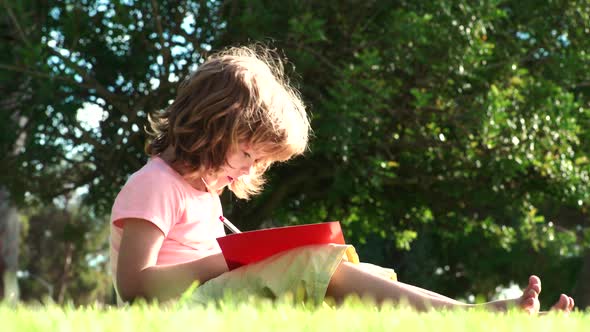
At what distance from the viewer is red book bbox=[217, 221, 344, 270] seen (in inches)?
128

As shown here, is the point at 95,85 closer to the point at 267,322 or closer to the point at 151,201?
the point at 151,201

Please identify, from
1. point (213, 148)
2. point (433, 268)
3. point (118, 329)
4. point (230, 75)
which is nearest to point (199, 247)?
point (213, 148)

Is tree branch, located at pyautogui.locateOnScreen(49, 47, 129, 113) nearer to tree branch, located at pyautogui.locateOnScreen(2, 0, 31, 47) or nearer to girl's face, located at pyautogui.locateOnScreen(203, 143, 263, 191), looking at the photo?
tree branch, located at pyautogui.locateOnScreen(2, 0, 31, 47)

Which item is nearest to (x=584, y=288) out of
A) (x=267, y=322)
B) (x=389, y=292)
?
(x=389, y=292)

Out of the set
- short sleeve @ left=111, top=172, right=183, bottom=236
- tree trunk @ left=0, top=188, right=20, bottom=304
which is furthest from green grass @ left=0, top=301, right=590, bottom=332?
tree trunk @ left=0, top=188, right=20, bottom=304

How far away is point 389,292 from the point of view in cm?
327

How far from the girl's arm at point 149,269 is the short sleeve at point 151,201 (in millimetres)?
34

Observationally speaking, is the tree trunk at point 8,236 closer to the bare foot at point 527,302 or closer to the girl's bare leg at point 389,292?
the girl's bare leg at point 389,292

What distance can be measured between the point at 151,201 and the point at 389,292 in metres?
1.00

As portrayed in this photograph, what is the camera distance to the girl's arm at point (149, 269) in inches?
134

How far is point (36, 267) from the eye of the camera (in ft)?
107

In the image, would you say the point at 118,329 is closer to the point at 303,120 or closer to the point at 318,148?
the point at 303,120

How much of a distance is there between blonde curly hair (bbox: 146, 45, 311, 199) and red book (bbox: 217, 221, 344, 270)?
59 centimetres

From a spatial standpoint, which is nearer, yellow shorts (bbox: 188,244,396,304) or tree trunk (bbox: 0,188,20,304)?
yellow shorts (bbox: 188,244,396,304)
